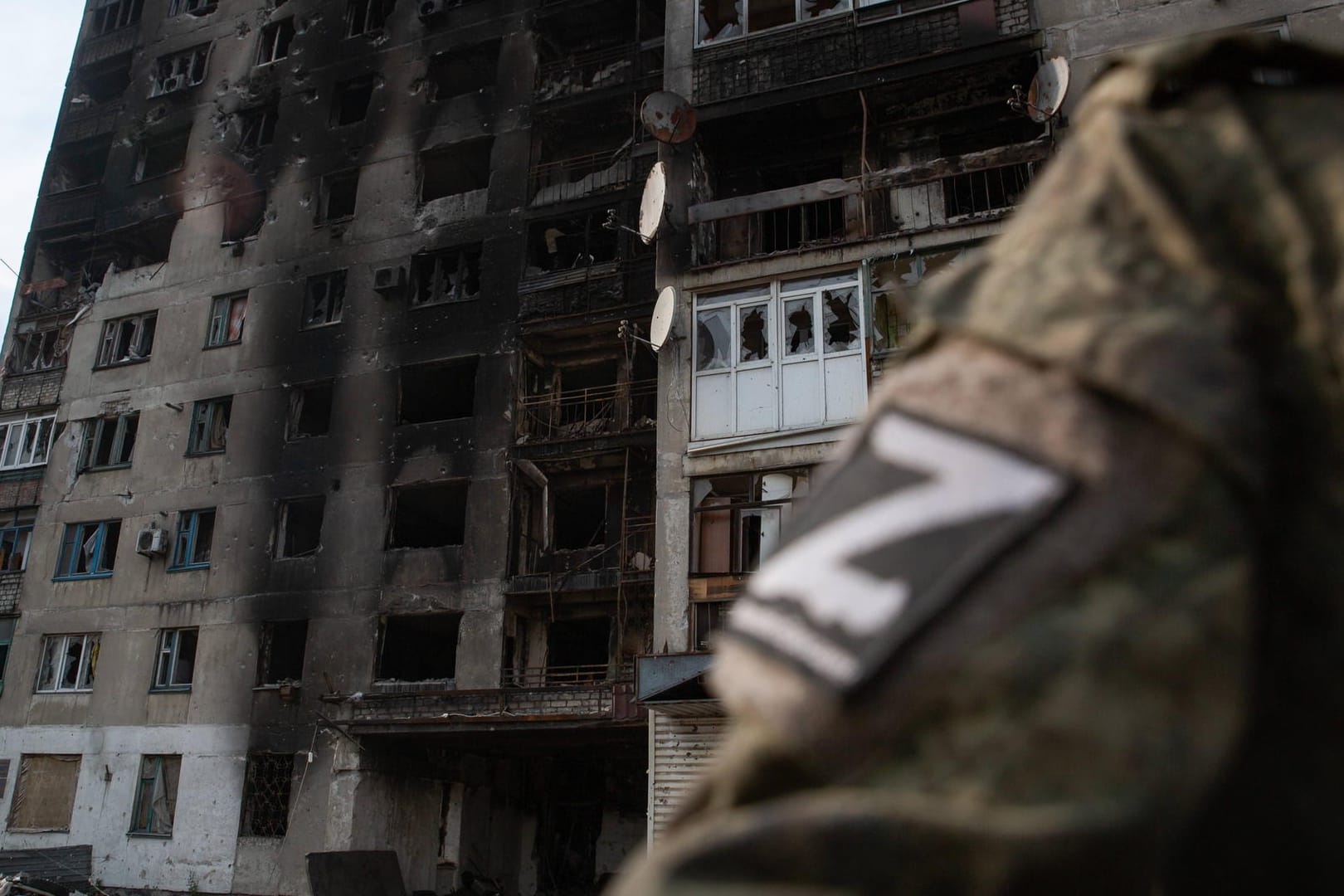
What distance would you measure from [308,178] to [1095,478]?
30.5 meters

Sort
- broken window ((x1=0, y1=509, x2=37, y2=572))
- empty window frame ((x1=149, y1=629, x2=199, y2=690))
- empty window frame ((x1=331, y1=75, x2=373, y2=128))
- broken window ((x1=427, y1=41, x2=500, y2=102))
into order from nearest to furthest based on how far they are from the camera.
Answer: empty window frame ((x1=149, y1=629, x2=199, y2=690))
broken window ((x1=427, y1=41, x2=500, y2=102))
broken window ((x1=0, y1=509, x2=37, y2=572))
empty window frame ((x1=331, y1=75, x2=373, y2=128))

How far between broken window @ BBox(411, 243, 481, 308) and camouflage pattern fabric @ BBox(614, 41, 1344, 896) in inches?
987

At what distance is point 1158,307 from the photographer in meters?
0.63

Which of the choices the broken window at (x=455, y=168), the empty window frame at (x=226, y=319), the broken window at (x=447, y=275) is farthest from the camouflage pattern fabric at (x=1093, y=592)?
the empty window frame at (x=226, y=319)

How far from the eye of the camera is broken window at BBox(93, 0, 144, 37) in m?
33.9

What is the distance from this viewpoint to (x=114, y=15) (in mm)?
34219

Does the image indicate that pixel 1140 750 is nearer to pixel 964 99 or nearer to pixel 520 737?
pixel 964 99

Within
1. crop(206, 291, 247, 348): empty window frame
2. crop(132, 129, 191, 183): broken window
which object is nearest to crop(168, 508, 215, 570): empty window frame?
crop(206, 291, 247, 348): empty window frame

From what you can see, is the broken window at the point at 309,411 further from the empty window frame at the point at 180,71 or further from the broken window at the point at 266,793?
the empty window frame at the point at 180,71

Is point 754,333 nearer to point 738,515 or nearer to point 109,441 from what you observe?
point 738,515

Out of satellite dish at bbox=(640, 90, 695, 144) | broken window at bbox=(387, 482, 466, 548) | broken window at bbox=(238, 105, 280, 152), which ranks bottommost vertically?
broken window at bbox=(387, 482, 466, 548)

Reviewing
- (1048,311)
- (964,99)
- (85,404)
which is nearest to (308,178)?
(85,404)

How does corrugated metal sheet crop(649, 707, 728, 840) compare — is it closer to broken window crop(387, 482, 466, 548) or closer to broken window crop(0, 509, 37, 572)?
broken window crop(387, 482, 466, 548)

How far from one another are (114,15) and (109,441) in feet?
52.2
